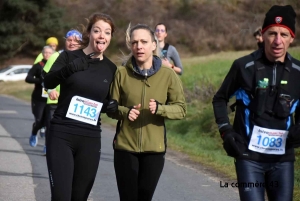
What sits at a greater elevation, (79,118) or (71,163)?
(79,118)

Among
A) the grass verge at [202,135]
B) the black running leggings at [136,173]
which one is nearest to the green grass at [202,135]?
the grass verge at [202,135]

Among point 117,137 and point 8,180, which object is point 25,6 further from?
point 117,137

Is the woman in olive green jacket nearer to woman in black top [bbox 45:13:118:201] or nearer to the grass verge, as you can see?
woman in black top [bbox 45:13:118:201]

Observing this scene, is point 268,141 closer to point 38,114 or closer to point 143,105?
point 143,105

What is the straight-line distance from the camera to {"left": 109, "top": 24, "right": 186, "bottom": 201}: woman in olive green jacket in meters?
5.58

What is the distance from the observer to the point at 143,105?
5641 mm

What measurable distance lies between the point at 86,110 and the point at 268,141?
5.19ft

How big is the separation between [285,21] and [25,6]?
185ft

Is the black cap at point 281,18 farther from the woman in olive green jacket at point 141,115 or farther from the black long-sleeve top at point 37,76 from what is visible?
the black long-sleeve top at point 37,76

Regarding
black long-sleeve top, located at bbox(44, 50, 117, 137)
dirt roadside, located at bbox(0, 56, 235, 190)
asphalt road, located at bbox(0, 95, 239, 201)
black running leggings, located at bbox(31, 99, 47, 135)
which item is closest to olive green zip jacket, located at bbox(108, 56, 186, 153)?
black long-sleeve top, located at bbox(44, 50, 117, 137)

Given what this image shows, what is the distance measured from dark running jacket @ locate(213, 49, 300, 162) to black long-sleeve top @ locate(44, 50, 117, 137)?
4.11 ft

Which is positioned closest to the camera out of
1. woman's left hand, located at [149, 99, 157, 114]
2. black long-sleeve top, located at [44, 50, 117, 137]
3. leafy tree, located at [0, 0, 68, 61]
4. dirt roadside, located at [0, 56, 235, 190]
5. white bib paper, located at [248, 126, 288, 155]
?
white bib paper, located at [248, 126, 288, 155]

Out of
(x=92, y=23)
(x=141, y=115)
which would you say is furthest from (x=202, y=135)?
(x=141, y=115)

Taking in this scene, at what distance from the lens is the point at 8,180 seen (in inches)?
370
